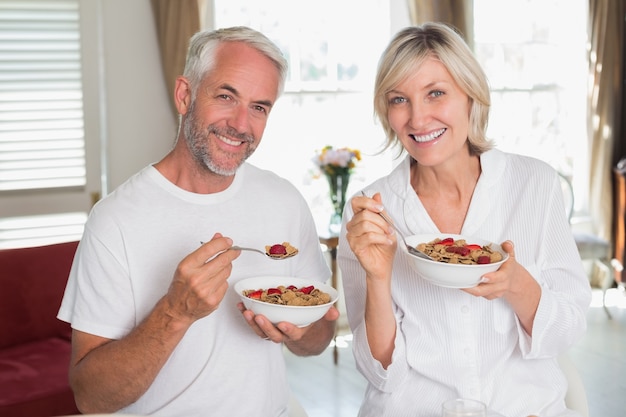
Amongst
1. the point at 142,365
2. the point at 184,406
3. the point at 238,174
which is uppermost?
the point at 238,174

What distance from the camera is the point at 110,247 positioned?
169 cm

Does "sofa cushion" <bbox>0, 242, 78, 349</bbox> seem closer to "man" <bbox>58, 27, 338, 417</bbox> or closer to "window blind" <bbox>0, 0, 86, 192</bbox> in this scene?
"window blind" <bbox>0, 0, 86, 192</bbox>

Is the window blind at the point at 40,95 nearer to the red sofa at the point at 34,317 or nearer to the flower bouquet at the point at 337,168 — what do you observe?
the red sofa at the point at 34,317

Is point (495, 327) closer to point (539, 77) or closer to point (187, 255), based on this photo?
point (187, 255)

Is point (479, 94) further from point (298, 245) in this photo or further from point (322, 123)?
point (322, 123)

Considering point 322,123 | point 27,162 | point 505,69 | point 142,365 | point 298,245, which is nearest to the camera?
point 142,365

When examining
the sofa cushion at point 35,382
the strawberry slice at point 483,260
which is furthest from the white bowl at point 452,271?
→ the sofa cushion at point 35,382

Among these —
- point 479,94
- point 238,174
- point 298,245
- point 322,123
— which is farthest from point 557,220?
point 322,123

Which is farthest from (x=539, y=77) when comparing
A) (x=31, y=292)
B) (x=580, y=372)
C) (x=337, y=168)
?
(x=31, y=292)

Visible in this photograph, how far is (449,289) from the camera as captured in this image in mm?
1760

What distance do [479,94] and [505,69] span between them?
13.4 ft

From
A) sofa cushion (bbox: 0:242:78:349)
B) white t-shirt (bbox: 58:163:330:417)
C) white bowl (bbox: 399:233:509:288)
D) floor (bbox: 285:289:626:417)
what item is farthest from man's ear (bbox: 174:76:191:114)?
floor (bbox: 285:289:626:417)

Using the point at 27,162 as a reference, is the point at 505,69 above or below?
above

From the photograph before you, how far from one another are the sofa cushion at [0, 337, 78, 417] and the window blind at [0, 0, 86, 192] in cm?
108
